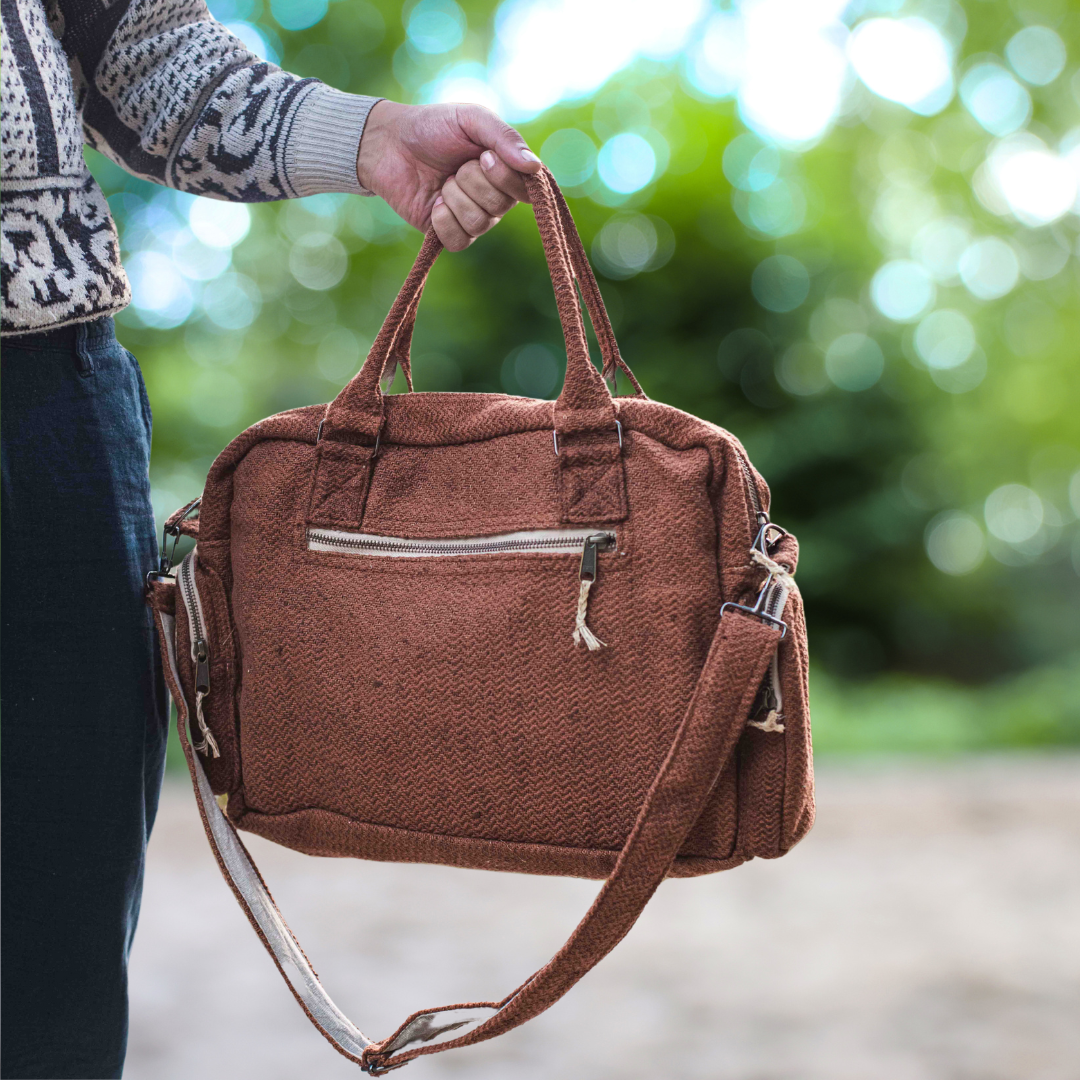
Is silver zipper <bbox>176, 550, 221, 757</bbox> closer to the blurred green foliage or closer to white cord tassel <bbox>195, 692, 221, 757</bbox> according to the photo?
white cord tassel <bbox>195, 692, 221, 757</bbox>

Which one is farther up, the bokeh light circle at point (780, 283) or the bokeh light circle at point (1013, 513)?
the bokeh light circle at point (780, 283)

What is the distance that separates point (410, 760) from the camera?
40.6 inches

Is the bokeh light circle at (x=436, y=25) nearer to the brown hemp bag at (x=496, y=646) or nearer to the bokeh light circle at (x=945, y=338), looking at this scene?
the bokeh light circle at (x=945, y=338)

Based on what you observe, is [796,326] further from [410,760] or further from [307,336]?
[410,760]

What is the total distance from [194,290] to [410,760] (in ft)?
24.0

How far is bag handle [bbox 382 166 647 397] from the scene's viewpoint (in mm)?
1052

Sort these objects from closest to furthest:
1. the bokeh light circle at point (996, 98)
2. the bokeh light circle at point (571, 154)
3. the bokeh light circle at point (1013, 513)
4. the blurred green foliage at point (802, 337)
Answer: the blurred green foliage at point (802, 337) < the bokeh light circle at point (571, 154) < the bokeh light circle at point (996, 98) < the bokeh light circle at point (1013, 513)

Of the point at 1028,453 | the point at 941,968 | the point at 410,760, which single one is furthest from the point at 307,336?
the point at 410,760

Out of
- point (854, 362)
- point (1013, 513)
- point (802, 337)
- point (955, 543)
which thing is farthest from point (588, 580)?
point (1013, 513)

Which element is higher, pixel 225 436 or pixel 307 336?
pixel 307 336

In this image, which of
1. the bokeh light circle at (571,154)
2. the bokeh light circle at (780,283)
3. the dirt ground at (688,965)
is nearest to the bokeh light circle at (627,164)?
the bokeh light circle at (571,154)

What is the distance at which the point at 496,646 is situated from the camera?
3.26ft

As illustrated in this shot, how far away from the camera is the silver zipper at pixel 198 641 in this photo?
1.07m

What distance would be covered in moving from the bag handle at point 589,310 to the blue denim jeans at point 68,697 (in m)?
0.30
